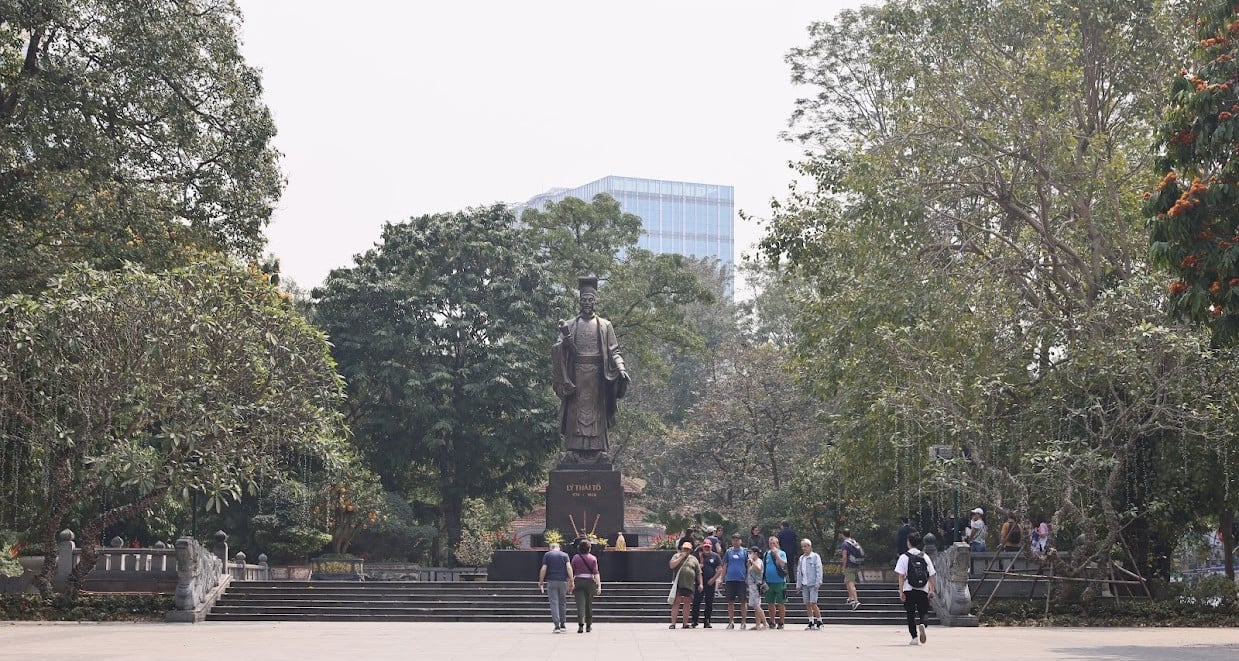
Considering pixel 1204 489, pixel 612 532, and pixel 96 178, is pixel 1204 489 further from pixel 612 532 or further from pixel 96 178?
pixel 96 178

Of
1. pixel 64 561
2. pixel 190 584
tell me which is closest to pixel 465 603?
pixel 190 584

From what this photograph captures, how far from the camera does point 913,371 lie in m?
27.7

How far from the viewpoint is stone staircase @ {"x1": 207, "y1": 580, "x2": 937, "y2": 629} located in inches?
1004

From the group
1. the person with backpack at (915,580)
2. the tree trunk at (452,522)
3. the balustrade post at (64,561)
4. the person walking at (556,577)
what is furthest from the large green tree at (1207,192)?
the tree trunk at (452,522)

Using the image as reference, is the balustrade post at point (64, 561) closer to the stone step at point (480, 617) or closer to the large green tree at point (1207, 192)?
the stone step at point (480, 617)

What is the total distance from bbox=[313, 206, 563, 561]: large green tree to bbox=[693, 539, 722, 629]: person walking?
72.4ft

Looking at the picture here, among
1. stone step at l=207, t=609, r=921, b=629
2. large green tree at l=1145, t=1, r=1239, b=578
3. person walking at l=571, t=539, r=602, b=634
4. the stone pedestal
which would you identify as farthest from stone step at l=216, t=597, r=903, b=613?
large green tree at l=1145, t=1, r=1239, b=578

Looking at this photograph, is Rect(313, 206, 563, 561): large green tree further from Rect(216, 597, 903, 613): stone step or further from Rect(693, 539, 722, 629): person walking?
Rect(693, 539, 722, 629): person walking

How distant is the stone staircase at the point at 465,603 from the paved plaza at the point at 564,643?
1.33 m

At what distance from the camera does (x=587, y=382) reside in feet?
103

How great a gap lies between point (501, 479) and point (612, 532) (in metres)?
18.4

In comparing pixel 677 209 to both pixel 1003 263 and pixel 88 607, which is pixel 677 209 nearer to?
pixel 1003 263

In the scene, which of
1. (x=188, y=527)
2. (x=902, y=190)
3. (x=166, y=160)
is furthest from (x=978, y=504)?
(x=188, y=527)

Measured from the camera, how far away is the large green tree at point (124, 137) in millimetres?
26844
